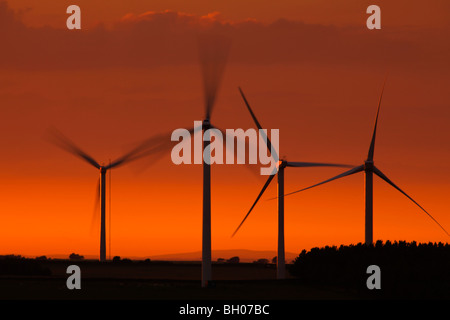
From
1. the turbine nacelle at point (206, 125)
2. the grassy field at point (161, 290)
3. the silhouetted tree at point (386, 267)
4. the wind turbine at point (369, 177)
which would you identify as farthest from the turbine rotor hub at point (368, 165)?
the turbine nacelle at point (206, 125)

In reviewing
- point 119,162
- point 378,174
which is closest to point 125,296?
point 378,174

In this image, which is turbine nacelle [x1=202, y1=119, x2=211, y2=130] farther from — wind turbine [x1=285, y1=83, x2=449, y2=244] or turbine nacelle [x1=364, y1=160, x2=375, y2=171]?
turbine nacelle [x1=364, y1=160, x2=375, y2=171]

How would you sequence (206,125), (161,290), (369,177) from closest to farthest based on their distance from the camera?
(161,290) < (206,125) < (369,177)

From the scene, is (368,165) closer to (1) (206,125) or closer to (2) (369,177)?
(2) (369,177)

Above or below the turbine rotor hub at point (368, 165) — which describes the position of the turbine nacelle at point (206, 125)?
above

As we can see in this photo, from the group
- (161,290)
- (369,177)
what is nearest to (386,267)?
(369,177)

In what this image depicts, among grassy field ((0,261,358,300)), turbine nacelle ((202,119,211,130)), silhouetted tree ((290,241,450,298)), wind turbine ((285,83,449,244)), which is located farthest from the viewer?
wind turbine ((285,83,449,244))

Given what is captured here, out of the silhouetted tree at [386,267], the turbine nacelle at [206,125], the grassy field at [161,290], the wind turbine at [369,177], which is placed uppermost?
the turbine nacelle at [206,125]

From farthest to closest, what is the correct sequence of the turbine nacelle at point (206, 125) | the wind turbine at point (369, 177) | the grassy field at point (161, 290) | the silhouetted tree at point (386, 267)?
the wind turbine at point (369, 177) → the silhouetted tree at point (386, 267) → the turbine nacelle at point (206, 125) → the grassy field at point (161, 290)

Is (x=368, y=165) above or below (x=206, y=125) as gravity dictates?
below

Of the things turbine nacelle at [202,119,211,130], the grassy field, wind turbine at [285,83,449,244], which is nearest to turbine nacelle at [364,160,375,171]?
wind turbine at [285,83,449,244]

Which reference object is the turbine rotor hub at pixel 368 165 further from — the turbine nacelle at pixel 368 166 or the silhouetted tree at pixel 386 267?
the silhouetted tree at pixel 386 267
